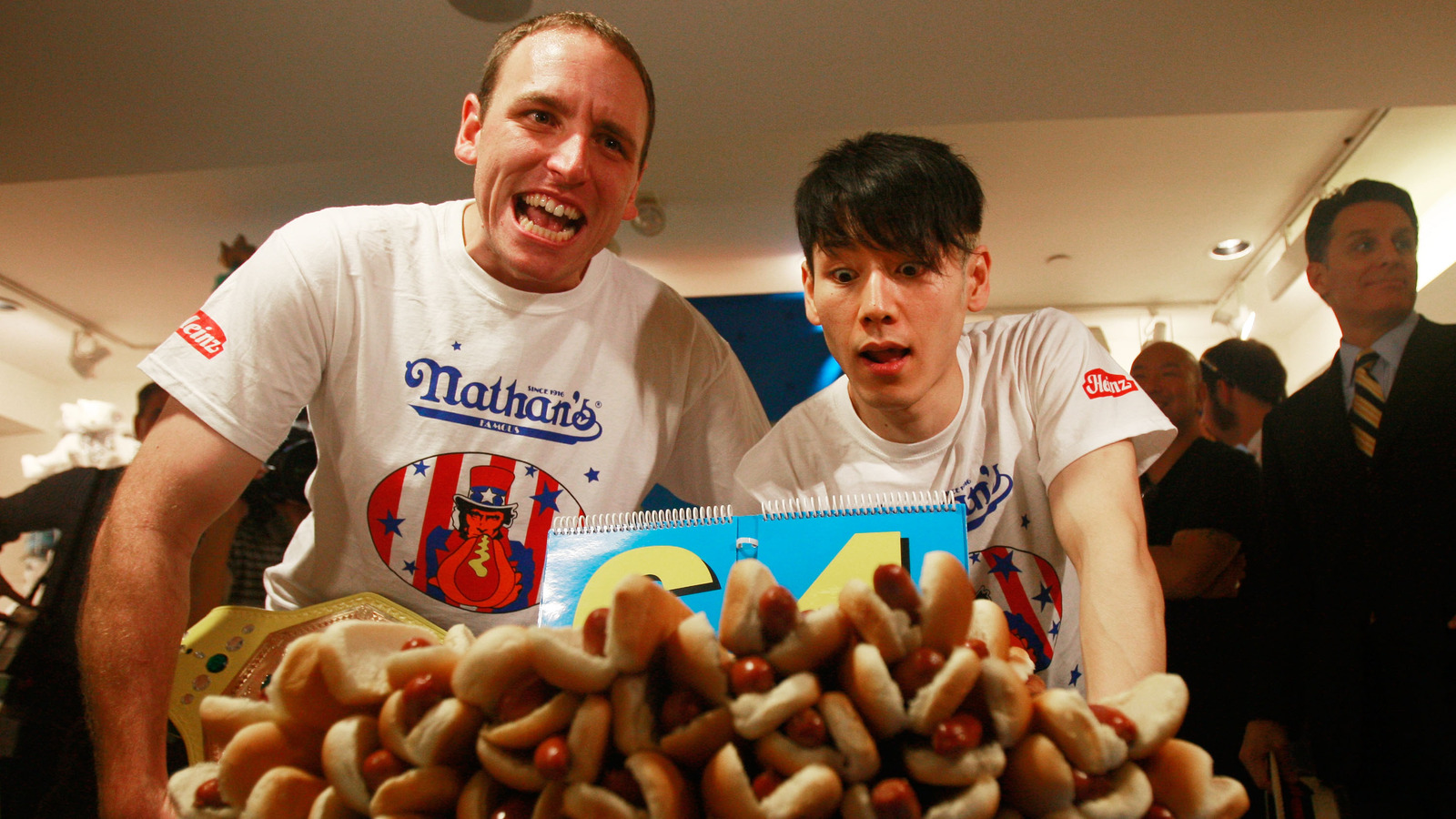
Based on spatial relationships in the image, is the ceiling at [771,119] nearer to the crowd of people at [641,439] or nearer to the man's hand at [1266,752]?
the crowd of people at [641,439]

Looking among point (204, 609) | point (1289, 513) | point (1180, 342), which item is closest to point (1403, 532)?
point (1289, 513)

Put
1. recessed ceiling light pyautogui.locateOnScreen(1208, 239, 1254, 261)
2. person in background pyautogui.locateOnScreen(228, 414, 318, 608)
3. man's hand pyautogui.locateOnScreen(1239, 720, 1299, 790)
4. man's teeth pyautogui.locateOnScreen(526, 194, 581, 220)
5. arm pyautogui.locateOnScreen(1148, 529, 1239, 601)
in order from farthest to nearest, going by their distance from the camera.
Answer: recessed ceiling light pyautogui.locateOnScreen(1208, 239, 1254, 261)
person in background pyautogui.locateOnScreen(228, 414, 318, 608)
arm pyautogui.locateOnScreen(1148, 529, 1239, 601)
man's hand pyautogui.locateOnScreen(1239, 720, 1299, 790)
man's teeth pyautogui.locateOnScreen(526, 194, 581, 220)

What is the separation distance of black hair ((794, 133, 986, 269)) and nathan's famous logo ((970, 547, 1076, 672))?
1.35 feet

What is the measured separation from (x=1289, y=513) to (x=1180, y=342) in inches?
32.8

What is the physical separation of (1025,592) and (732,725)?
783mm

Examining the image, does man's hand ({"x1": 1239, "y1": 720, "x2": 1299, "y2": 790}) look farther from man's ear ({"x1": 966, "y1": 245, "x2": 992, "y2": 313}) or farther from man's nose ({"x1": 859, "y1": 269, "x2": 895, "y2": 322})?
man's nose ({"x1": 859, "y1": 269, "x2": 895, "y2": 322})

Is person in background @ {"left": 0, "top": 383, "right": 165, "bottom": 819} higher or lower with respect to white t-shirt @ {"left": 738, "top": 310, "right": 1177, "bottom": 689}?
lower

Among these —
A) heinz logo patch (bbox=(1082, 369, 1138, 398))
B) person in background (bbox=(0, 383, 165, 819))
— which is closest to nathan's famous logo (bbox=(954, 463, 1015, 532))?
heinz logo patch (bbox=(1082, 369, 1138, 398))

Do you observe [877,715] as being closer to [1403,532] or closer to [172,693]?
[172,693]

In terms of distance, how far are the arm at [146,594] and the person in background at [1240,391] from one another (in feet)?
6.46

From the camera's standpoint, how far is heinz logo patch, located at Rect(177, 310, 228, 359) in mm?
1085

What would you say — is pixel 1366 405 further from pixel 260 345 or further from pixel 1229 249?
pixel 260 345

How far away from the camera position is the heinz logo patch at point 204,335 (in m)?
1.08

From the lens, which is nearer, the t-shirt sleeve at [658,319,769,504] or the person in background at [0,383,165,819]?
the person in background at [0,383,165,819]
